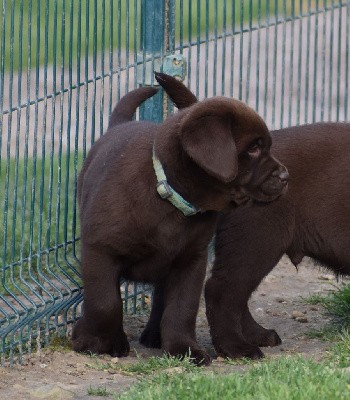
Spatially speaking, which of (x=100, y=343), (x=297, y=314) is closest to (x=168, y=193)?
(x=100, y=343)

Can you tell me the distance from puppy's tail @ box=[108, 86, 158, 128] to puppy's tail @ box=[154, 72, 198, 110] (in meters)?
0.25

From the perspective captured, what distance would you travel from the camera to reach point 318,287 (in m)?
7.08

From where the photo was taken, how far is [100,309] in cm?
520

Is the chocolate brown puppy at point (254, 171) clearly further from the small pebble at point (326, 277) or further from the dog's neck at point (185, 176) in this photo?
the small pebble at point (326, 277)

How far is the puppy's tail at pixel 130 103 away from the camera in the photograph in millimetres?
5773

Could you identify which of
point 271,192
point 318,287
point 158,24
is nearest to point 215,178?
point 271,192

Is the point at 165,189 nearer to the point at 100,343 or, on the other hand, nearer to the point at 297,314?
the point at 100,343

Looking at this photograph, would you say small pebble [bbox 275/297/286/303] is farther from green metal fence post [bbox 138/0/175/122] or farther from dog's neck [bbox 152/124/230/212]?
dog's neck [bbox 152/124/230/212]

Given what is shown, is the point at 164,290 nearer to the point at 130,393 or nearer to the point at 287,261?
the point at 130,393

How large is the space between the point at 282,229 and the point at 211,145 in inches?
34.2

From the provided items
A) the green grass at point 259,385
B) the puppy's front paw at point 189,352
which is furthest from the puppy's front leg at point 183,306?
the green grass at point 259,385

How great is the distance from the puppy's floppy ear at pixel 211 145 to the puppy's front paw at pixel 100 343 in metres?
1.11

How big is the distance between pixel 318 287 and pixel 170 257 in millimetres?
2187

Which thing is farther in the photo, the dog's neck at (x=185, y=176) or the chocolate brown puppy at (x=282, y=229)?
the chocolate brown puppy at (x=282, y=229)
